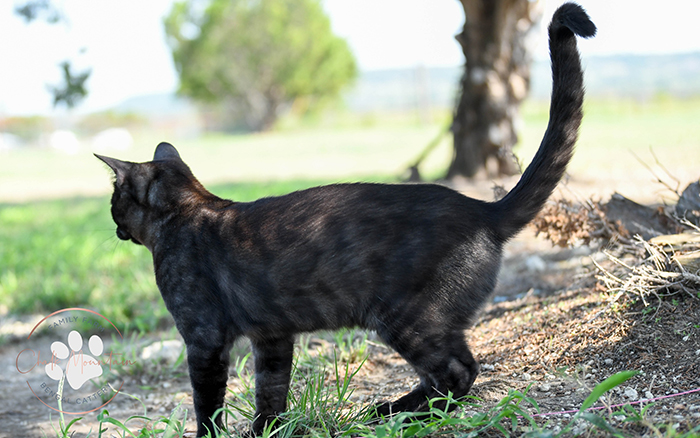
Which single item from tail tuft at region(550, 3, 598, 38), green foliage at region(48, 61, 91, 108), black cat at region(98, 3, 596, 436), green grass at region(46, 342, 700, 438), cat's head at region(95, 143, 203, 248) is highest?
green foliage at region(48, 61, 91, 108)

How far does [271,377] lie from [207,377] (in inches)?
9.9

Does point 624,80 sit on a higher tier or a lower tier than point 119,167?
lower

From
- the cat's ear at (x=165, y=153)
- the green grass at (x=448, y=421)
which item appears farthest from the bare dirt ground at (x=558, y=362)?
the cat's ear at (x=165, y=153)

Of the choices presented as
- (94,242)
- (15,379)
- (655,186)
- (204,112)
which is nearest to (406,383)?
(15,379)

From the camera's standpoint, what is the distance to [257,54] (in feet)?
127

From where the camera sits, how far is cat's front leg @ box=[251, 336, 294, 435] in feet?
7.57

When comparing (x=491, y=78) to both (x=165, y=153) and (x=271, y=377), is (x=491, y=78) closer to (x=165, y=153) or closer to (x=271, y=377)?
(x=165, y=153)

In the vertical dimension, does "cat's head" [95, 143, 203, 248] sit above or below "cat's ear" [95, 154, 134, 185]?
below

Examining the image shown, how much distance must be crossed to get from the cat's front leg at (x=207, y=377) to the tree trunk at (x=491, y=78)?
4.93 metres

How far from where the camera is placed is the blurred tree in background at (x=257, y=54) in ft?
126

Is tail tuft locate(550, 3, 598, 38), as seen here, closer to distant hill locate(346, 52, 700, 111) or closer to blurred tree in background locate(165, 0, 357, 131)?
distant hill locate(346, 52, 700, 111)

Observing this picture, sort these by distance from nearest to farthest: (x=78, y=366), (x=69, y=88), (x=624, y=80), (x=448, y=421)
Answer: (x=448, y=421)
(x=78, y=366)
(x=69, y=88)
(x=624, y=80)

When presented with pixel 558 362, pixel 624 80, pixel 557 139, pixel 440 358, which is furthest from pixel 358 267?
pixel 624 80

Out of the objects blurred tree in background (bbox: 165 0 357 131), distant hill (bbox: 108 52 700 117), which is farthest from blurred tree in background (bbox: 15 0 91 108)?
blurred tree in background (bbox: 165 0 357 131)
